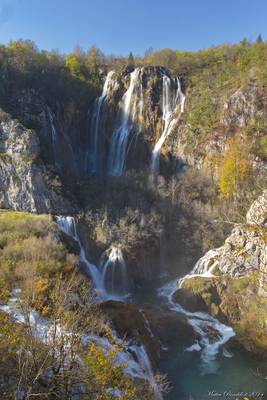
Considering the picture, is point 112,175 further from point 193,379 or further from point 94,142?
point 193,379

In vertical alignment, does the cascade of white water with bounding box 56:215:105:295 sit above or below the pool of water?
above

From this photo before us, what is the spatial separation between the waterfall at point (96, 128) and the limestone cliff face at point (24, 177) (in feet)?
35.9

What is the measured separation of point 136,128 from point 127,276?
22919 millimetres

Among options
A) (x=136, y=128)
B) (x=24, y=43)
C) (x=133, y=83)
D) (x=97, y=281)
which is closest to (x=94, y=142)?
(x=136, y=128)

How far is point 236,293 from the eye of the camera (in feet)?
76.7

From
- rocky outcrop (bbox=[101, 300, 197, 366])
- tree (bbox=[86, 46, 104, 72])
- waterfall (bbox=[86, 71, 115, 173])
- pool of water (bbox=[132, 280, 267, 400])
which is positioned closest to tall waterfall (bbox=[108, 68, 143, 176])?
waterfall (bbox=[86, 71, 115, 173])

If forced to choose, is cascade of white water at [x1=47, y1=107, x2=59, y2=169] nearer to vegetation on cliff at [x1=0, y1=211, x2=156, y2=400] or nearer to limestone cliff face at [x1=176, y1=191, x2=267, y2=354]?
limestone cliff face at [x1=176, y1=191, x2=267, y2=354]

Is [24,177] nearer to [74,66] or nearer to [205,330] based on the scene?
[205,330]

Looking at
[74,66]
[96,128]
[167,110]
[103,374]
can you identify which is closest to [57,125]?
[96,128]

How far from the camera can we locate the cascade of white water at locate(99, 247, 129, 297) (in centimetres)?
2612

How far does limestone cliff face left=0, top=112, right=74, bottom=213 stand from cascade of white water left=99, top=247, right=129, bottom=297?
24.1 feet

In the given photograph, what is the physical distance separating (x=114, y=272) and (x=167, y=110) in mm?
26215

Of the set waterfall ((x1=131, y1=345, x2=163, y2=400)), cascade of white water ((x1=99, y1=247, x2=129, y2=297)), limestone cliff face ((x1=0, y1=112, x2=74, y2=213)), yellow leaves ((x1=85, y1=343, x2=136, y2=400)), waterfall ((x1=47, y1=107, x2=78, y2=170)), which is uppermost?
waterfall ((x1=47, y1=107, x2=78, y2=170))

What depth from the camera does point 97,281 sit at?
2556 cm
